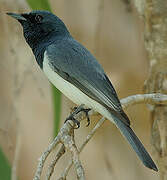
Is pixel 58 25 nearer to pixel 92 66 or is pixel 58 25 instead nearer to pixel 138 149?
pixel 92 66

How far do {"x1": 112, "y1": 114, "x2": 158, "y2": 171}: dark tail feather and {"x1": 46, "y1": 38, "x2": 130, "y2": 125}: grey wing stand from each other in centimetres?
12

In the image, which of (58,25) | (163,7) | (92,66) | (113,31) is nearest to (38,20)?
(58,25)

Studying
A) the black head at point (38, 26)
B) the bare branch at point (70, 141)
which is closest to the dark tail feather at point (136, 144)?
the bare branch at point (70, 141)

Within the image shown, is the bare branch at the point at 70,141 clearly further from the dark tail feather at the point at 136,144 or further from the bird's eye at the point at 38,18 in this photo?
the bird's eye at the point at 38,18

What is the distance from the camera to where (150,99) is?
274 centimetres

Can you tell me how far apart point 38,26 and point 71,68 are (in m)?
0.45

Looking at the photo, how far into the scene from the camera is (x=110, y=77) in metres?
4.82

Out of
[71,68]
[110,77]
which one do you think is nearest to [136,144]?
[71,68]

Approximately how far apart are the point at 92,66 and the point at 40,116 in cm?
210

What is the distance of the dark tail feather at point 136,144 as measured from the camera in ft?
7.96

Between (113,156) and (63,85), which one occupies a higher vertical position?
(63,85)

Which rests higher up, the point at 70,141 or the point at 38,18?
the point at 38,18

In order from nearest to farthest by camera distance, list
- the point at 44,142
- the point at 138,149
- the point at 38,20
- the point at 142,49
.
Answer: the point at 138,149 → the point at 38,20 → the point at 142,49 → the point at 44,142

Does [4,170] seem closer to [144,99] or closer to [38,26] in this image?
[144,99]
